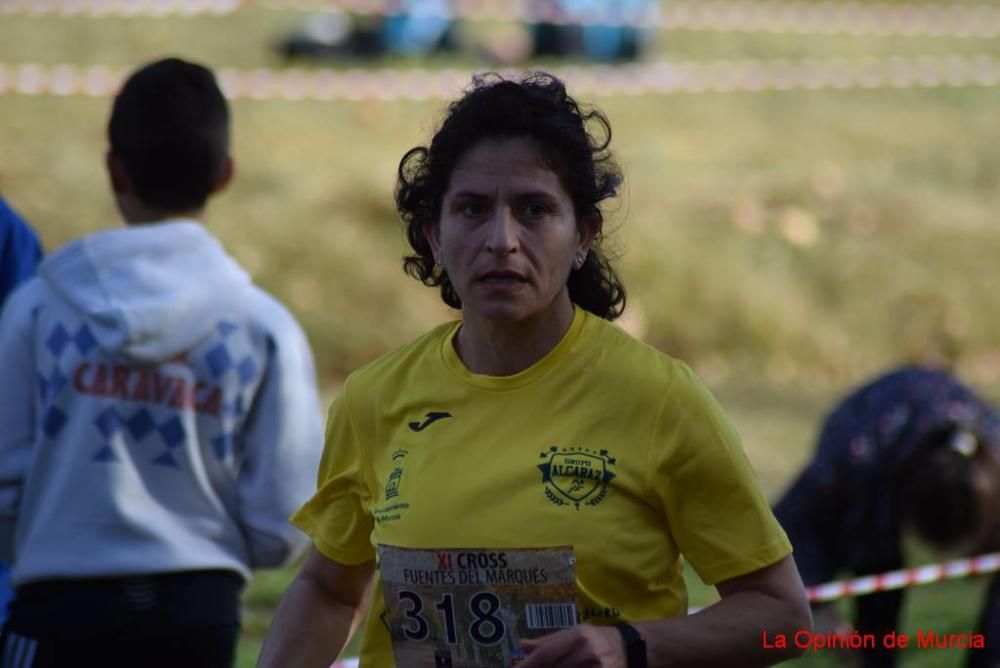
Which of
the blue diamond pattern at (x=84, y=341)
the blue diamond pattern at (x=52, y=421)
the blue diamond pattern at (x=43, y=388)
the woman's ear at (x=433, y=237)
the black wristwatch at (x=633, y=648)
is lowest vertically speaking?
the black wristwatch at (x=633, y=648)

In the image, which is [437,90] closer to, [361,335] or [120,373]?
[361,335]

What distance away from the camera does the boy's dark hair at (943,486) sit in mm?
5699

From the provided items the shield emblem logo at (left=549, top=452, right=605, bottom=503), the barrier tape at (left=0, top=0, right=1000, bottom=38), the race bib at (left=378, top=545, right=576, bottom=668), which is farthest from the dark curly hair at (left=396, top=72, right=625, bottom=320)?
the barrier tape at (left=0, top=0, right=1000, bottom=38)

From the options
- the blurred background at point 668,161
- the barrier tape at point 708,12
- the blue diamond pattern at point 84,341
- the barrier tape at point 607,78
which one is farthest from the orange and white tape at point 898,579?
the barrier tape at point 708,12

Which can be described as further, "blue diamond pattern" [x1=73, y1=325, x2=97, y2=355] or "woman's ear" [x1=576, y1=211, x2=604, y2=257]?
"blue diamond pattern" [x1=73, y1=325, x2=97, y2=355]

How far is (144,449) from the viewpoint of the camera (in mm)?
3404

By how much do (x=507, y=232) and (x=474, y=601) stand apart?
537mm

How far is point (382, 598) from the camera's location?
256 centimetres

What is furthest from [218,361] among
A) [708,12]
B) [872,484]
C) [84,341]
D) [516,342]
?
[708,12]

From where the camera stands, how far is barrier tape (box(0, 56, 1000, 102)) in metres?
12.9

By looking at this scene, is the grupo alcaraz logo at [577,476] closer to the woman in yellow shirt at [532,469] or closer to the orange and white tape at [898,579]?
the woman in yellow shirt at [532,469]

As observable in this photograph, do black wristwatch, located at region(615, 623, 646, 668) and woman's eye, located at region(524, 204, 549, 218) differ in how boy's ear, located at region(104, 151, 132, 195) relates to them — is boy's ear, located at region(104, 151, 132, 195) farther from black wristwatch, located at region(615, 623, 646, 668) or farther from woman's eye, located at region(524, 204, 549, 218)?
black wristwatch, located at region(615, 623, 646, 668)

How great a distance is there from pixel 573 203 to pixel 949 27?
16496 millimetres

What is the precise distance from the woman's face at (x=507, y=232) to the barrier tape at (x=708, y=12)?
1232 centimetres
